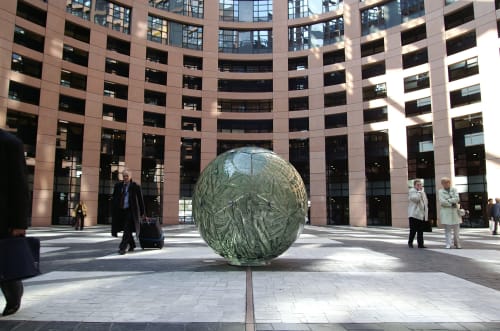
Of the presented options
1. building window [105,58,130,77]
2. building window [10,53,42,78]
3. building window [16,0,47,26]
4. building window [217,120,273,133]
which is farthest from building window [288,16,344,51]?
building window [10,53,42,78]

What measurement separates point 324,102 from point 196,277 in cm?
3351

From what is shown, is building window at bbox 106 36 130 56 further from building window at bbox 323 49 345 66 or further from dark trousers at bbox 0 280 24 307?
dark trousers at bbox 0 280 24 307

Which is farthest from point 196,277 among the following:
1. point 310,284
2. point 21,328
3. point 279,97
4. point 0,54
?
point 279,97

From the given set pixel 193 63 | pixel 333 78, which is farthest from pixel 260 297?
pixel 193 63

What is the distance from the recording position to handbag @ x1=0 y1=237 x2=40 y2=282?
310 centimetres

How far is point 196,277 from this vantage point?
18.4ft

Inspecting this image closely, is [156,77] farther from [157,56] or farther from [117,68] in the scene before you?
[117,68]

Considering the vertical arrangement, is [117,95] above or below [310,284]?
above

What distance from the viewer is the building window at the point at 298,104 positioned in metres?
38.9

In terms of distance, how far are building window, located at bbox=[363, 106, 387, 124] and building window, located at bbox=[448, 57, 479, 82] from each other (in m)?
7.14

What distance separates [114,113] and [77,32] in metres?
8.06

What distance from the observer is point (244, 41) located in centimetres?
3878

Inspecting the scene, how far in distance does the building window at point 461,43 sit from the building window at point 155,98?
27300 millimetres

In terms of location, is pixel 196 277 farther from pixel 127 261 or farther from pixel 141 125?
pixel 141 125
